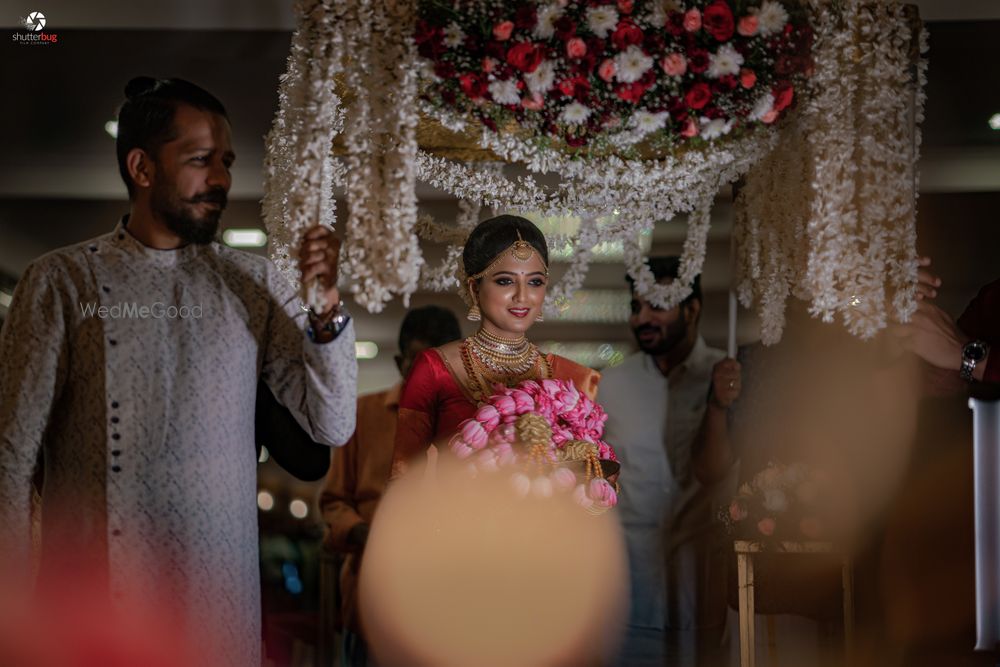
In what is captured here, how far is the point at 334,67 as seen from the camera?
2.97 m

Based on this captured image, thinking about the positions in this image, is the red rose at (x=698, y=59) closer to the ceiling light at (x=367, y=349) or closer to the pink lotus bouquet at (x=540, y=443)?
the pink lotus bouquet at (x=540, y=443)

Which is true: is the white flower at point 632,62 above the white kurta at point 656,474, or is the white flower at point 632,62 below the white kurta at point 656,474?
above

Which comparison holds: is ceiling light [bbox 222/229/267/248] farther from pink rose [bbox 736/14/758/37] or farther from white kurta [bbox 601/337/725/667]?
pink rose [bbox 736/14/758/37]

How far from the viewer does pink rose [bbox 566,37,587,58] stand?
3.10m

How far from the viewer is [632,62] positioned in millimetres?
3121

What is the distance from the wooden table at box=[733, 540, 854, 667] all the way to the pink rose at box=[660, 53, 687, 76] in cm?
175

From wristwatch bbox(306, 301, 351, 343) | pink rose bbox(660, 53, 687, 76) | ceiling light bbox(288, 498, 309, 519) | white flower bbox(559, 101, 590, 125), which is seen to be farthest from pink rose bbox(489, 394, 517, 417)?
ceiling light bbox(288, 498, 309, 519)

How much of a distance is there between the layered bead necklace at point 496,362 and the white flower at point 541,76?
2.72ft

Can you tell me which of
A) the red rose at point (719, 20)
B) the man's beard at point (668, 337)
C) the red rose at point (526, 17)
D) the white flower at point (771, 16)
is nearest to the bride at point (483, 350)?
the red rose at point (526, 17)

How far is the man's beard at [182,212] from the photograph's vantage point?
9.41 feet

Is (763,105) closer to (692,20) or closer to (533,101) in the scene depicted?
(692,20)

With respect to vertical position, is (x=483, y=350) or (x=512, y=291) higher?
(x=512, y=291)

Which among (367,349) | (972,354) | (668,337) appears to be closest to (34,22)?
(367,349)

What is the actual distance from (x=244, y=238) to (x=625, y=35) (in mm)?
1942
